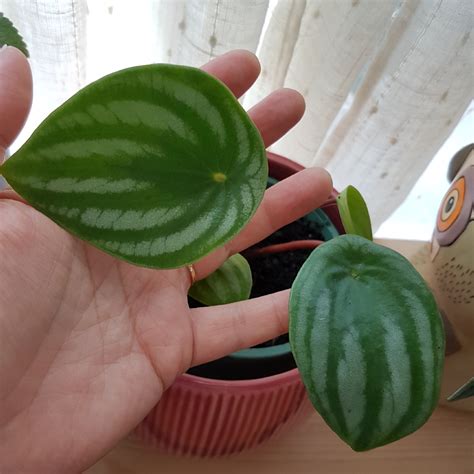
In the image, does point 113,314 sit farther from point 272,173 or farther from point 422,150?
point 422,150

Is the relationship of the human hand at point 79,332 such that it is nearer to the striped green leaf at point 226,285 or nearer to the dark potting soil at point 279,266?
the striped green leaf at point 226,285

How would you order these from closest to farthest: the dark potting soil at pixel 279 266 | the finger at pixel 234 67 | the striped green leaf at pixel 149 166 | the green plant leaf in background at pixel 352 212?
the striped green leaf at pixel 149 166 < the green plant leaf in background at pixel 352 212 < the finger at pixel 234 67 < the dark potting soil at pixel 279 266

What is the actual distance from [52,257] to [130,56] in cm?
42

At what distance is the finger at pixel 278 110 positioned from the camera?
62cm

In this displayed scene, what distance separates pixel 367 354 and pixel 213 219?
133mm

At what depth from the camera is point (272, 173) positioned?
29.5 inches

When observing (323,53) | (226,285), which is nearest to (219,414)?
(226,285)

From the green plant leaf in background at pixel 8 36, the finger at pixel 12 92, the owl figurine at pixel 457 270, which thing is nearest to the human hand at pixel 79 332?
the finger at pixel 12 92

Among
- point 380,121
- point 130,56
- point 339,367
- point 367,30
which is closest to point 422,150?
point 380,121

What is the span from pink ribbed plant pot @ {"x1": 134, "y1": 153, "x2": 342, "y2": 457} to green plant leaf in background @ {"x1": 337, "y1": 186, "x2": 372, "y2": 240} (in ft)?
0.51

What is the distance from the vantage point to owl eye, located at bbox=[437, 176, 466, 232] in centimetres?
64

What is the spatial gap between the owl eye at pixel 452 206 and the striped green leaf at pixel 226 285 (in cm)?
24

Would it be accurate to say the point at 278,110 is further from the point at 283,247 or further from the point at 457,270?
the point at 457,270

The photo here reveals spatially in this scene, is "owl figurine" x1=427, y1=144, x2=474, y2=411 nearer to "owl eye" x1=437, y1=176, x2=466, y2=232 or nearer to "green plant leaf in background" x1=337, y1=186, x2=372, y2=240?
"owl eye" x1=437, y1=176, x2=466, y2=232
